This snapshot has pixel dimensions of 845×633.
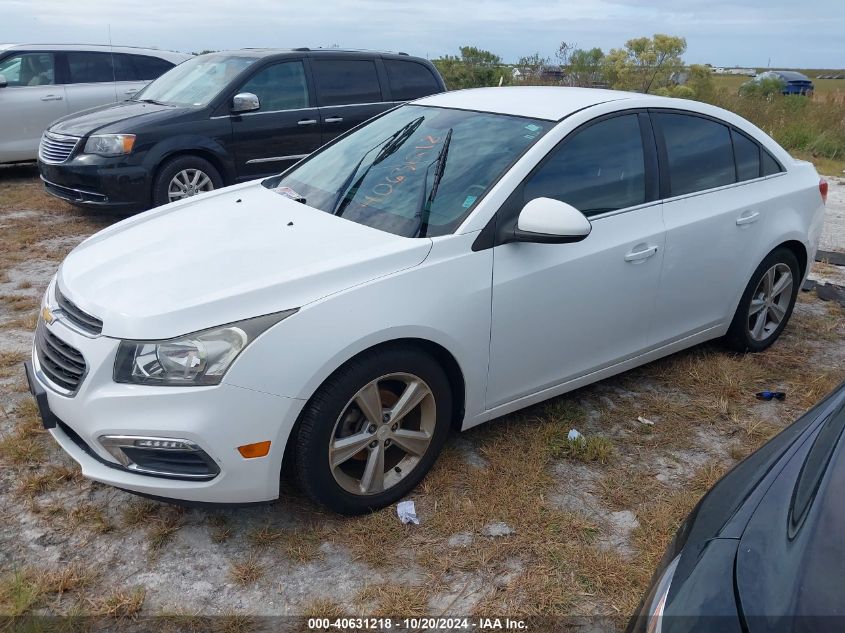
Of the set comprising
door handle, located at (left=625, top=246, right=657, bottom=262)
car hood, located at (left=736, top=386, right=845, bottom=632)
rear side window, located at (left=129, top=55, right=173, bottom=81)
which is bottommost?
car hood, located at (left=736, top=386, right=845, bottom=632)

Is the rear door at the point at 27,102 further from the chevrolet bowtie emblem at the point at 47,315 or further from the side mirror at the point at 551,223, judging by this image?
the side mirror at the point at 551,223

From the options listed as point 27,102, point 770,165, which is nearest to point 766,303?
point 770,165

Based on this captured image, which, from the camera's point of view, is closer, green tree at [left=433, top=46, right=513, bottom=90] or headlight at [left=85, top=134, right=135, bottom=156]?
headlight at [left=85, top=134, right=135, bottom=156]

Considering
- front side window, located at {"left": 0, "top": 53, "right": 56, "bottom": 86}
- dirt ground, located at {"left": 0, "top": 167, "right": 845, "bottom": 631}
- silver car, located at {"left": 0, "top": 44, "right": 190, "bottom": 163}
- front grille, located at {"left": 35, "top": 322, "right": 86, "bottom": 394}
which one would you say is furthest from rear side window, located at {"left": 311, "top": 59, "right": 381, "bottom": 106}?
front grille, located at {"left": 35, "top": 322, "right": 86, "bottom": 394}

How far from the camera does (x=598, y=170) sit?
11.6 ft

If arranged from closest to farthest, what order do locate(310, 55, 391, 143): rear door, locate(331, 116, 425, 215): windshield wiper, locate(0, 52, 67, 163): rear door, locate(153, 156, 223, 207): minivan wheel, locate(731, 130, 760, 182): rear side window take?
locate(331, 116, 425, 215): windshield wiper < locate(731, 130, 760, 182): rear side window < locate(153, 156, 223, 207): minivan wheel < locate(310, 55, 391, 143): rear door < locate(0, 52, 67, 163): rear door

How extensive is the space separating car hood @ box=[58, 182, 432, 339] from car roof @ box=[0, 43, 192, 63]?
24.3 ft

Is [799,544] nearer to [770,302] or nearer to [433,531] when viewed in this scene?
[433,531]

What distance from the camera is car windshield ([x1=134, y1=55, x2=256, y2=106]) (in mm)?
7457

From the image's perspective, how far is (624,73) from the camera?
17844 mm

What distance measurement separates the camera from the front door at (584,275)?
3.18 m

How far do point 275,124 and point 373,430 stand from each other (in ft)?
17.5

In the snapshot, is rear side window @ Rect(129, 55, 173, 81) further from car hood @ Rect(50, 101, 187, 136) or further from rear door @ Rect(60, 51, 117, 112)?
car hood @ Rect(50, 101, 187, 136)

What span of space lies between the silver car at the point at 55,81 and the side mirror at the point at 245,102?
3447 mm
